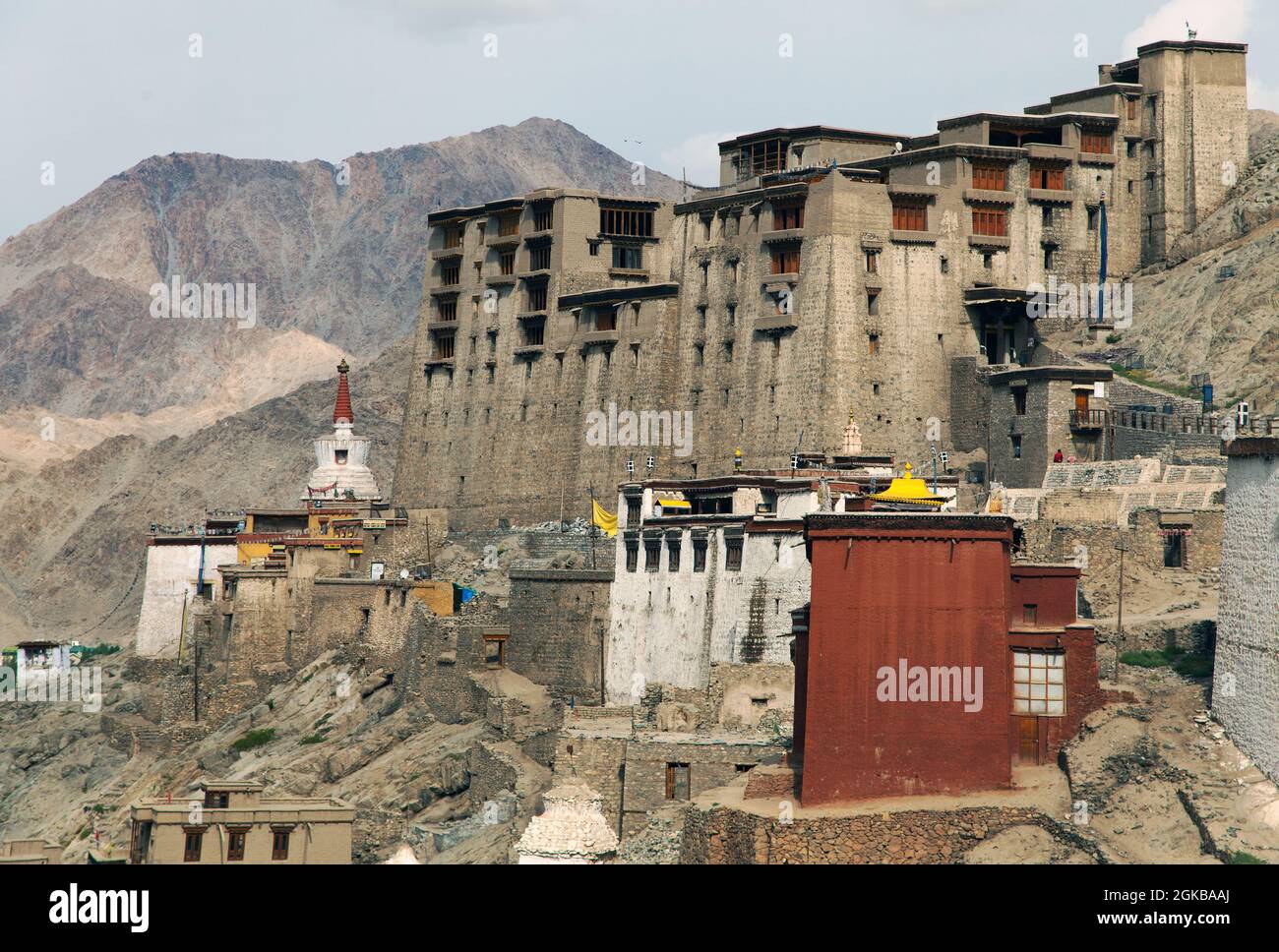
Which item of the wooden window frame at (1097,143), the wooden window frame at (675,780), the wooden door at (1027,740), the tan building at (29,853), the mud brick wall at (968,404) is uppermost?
the wooden window frame at (1097,143)

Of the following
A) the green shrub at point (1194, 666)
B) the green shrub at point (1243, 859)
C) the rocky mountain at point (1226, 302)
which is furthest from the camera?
the rocky mountain at point (1226, 302)

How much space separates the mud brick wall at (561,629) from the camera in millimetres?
82750

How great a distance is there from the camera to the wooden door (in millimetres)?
57469

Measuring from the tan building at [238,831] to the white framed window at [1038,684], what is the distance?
60.0 ft

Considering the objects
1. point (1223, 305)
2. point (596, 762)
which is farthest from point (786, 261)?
point (596, 762)

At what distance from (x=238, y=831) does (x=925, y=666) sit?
61.3ft

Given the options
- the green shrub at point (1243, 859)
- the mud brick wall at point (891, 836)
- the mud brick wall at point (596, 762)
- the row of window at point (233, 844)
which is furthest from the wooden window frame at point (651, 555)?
the green shrub at point (1243, 859)

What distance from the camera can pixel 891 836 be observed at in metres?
54.8

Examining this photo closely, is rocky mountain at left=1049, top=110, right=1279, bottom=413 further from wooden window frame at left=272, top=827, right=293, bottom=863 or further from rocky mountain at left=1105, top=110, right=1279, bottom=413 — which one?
wooden window frame at left=272, top=827, right=293, bottom=863

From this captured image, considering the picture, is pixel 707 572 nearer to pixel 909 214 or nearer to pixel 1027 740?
pixel 1027 740

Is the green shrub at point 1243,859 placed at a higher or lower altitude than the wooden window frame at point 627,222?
lower

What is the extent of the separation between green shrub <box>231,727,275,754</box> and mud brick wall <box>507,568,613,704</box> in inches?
526

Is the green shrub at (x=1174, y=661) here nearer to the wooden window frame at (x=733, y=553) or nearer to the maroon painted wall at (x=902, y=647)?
the maroon painted wall at (x=902, y=647)
